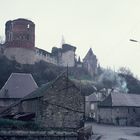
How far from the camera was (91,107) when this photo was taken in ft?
235

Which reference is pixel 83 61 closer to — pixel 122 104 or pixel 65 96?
pixel 122 104

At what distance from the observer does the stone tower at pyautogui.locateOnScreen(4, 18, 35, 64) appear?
262ft

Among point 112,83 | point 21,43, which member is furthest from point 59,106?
point 112,83

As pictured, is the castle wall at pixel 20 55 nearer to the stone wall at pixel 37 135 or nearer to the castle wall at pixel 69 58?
the castle wall at pixel 69 58

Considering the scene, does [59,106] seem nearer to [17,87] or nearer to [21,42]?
[17,87]

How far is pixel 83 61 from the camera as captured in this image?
357 feet

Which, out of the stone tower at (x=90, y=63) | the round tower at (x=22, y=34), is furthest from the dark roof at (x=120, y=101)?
the stone tower at (x=90, y=63)

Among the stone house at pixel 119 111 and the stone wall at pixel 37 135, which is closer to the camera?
the stone wall at pixel 37 135

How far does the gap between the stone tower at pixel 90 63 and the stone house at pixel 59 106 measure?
7015cm

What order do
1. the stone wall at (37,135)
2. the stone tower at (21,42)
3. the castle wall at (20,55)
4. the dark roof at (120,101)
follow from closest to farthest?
the stone wall at (37,135)
the dark roof at (120,101)
the castle wall at (20,55)
the stone tower at (21,42)

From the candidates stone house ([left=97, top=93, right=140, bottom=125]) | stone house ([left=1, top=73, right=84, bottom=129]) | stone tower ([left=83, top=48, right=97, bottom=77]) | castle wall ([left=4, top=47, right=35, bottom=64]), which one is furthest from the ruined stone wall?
stone house ([left=1, top=73, right=84, bottom=129])

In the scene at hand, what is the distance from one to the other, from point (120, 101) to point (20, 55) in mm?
32032

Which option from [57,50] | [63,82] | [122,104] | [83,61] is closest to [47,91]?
[63,82]

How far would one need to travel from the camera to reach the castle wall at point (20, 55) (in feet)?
261
